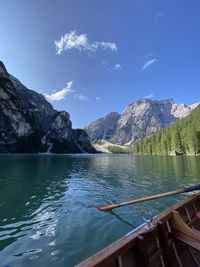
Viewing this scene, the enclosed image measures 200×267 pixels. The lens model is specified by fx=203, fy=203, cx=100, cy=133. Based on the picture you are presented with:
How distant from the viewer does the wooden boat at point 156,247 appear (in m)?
6.30

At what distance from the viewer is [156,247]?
7.84m

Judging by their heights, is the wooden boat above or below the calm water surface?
above

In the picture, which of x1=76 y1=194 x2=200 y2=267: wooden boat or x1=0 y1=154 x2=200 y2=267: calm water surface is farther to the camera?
x1=0 y1=154 x2=200 y2=267: calm water surface

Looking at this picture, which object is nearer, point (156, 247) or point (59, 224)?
point (156, 247)

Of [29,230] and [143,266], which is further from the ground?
[143,266]

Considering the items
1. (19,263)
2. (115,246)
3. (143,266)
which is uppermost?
(115,246)

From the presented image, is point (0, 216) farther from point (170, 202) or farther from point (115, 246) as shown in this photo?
point (170, 202)

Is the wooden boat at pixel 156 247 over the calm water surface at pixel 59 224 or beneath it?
over

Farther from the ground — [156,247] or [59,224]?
[156,247]

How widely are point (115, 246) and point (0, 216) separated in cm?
1494

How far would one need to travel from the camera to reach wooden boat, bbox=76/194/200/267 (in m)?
6.30

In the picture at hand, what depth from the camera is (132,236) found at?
709 centimetres

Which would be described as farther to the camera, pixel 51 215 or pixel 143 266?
pixel 51 215

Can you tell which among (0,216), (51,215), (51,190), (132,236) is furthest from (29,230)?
(51,190)
